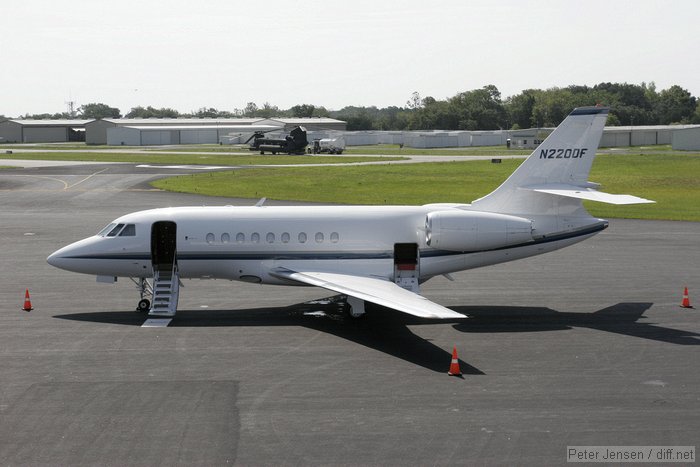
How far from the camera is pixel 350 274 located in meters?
25.4

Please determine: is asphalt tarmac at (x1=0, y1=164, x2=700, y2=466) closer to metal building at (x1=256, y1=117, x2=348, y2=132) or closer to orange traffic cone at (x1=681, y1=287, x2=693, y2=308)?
orange traffic cone at (x1=681, y1=287, x2=693, y2=308)

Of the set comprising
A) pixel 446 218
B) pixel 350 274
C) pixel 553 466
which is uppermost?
pixel 446 218

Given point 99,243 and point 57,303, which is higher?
point 99,243

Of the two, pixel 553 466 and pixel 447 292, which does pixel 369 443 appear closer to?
pixel 553 466

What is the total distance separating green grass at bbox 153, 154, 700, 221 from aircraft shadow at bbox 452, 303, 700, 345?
87.3 feet

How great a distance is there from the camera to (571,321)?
2477cm

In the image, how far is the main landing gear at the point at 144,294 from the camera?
2603cm

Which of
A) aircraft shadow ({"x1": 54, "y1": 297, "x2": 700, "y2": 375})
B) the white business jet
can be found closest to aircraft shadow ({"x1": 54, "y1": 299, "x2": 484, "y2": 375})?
aircraft shadow ({"x1": 54, "y1": 297, "x2": 700, "y2": 375})

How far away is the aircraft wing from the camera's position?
67.8ft

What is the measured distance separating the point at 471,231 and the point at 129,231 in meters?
10.4

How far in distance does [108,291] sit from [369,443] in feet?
54.6

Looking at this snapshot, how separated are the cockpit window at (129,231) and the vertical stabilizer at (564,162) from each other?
1080 cm

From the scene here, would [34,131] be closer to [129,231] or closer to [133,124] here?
[133,124]

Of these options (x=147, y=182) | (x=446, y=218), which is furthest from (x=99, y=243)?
(x=147, y=182)
